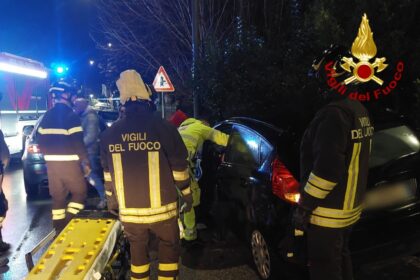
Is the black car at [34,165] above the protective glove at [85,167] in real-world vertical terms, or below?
below

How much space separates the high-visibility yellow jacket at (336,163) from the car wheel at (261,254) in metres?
0.95

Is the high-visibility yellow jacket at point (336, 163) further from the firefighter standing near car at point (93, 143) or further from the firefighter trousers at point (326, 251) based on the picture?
the firefighter standing near car at point (93, 143)

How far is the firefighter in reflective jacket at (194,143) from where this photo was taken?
494cm

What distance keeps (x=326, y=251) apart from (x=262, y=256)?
1.04 m

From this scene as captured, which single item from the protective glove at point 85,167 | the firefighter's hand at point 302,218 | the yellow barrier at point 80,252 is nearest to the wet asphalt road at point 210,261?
the firefighter's hand at point 302,218

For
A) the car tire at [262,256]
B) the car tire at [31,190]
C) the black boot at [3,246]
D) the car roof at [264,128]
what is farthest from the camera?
the car tire at [31,190]

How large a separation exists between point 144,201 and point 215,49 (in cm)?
671

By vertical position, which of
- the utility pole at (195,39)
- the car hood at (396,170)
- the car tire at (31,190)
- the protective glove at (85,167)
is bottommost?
the car tire at (31,190)

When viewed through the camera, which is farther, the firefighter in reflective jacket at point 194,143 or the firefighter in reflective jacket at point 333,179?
the firefighter in reflective jacket at point 194,143

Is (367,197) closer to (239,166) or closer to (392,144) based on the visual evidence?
(392,144)

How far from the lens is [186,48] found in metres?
15.6

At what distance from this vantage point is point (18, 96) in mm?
11734

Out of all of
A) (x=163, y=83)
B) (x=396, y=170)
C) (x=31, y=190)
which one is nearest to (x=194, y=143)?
(x=396, y=170)

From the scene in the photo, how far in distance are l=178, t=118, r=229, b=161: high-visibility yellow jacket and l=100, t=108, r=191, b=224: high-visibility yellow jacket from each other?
64.0 inches
